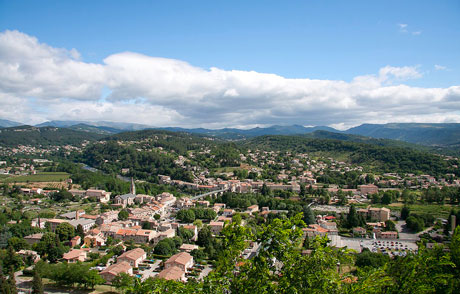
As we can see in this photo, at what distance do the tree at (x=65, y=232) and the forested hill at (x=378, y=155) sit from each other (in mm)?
58971

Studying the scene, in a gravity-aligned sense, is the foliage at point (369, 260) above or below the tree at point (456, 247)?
below

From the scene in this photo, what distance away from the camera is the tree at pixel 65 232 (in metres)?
24.3

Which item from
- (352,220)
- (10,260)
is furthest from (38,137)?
(352,220)

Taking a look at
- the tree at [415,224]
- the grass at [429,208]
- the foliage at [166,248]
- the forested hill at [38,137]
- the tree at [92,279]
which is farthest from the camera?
the forested hill at [38,137]

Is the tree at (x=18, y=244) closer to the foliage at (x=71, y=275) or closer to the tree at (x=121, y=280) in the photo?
the foliage at (x=71, y=275)

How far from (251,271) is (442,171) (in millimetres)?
65243

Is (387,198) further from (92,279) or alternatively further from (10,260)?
(10,260)

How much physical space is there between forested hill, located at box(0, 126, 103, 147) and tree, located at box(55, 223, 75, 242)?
92434 mm

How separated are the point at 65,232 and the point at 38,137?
107311mm

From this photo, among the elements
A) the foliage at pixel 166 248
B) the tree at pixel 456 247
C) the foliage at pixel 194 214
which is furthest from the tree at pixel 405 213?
the tree at pixel 456 247

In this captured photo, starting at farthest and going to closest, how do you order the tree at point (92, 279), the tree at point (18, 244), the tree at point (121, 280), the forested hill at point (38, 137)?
the forested hill at point (38, 137)
the tree at point (18, 244)
the tree at point (92, 279)
the tree at point (121, 280)

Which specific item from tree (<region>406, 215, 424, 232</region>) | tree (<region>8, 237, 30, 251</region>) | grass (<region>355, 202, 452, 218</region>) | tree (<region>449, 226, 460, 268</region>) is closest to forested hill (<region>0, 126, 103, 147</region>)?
tree (<region>8, 237, 30, 251</region>)

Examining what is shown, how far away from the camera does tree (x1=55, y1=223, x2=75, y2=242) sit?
24.3 metres

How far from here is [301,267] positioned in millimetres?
4680
